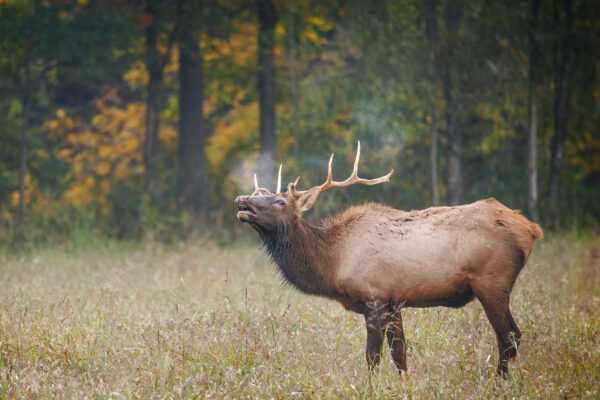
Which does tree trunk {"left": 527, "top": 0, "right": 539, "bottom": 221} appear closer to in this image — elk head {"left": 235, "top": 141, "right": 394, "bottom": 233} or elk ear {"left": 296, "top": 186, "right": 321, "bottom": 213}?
elk head {"left": 235, "top": 141, "right": 394, "bottom": 233}

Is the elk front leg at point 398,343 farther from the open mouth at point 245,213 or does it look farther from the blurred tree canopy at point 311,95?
the blurred tree canopy at point 311,95

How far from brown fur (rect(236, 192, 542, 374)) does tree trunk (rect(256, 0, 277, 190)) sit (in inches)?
389

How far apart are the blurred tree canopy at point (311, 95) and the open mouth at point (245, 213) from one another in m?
8.97

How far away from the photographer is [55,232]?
1478 centimetres

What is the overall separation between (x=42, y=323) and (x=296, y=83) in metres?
12.1

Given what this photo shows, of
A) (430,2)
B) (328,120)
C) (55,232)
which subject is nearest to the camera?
(55,232)

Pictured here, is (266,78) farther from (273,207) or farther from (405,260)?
(405,260)

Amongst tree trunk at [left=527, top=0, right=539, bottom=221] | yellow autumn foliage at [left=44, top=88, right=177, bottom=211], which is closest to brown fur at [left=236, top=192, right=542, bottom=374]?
tree trunk at [left=527, top=0, right=539, bottom=221]

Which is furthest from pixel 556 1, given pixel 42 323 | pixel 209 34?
pixel 42 323

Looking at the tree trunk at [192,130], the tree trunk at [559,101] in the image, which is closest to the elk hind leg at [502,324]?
the tree trunk at [559,101]

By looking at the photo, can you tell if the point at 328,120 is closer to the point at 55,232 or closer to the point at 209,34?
the point at 209,34

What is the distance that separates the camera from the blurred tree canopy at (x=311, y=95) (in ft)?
49.8

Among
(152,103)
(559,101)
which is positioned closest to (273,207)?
(152,103)

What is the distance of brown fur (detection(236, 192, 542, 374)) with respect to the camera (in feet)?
19.2
